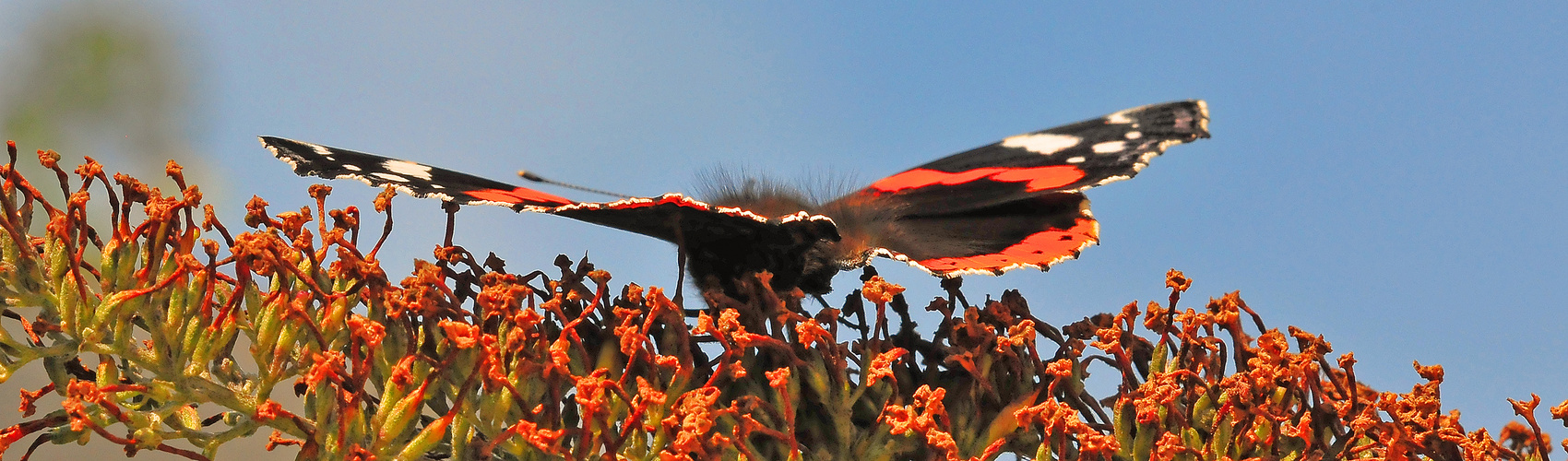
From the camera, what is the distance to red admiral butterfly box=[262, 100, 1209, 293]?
155 cm

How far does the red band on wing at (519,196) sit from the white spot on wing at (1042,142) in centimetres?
121

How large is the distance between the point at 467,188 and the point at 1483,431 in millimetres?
1413

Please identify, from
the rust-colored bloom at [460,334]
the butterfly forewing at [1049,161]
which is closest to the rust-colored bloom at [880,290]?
the rust-colored bloom at [460,334]

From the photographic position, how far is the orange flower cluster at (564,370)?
1.20 m

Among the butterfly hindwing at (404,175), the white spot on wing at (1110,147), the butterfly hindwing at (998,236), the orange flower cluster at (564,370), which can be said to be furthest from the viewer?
the white spot on wing at (1110,147)

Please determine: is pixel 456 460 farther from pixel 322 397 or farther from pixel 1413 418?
pixel 1413 418

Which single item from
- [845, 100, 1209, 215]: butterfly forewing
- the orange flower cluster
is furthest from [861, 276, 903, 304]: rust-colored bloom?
[845, 100, 1209, 215]: butterfly forewing

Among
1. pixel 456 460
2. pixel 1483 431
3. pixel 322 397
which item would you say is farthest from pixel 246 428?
pixel 1483 431

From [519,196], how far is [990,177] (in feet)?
3.41

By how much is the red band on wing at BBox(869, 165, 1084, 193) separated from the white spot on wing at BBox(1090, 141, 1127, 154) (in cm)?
11

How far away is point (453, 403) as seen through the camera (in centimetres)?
122

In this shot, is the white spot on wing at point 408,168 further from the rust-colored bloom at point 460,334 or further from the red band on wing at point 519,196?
the rust-colored bloom at point 460,334

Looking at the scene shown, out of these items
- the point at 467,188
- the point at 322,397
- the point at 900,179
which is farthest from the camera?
the point at 900,179

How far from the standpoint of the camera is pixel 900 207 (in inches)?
87.0
